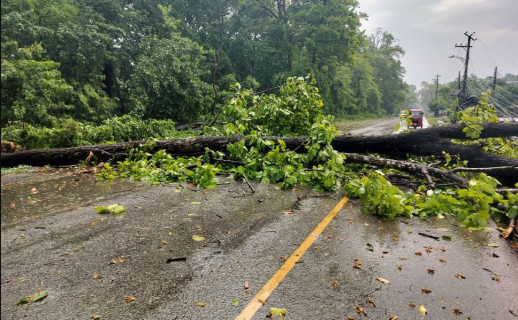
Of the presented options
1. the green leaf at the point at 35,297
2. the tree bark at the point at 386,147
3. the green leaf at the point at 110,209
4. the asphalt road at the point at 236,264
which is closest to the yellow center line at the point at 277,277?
the asphalt road at the point at 236,264

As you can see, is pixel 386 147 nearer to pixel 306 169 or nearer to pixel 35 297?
pixel 306 169

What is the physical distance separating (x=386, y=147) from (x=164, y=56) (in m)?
12.7

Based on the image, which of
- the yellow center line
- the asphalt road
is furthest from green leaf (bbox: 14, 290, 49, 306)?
the yellow center line

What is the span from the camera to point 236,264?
3.11 m

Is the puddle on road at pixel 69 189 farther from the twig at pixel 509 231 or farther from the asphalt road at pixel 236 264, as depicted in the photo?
the twig at pixel 509 231

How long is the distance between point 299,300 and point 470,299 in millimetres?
1476

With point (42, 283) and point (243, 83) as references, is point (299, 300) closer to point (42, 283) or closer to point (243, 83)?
point (42, 283)

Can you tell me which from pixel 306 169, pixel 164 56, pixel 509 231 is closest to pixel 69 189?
pixel 306 169

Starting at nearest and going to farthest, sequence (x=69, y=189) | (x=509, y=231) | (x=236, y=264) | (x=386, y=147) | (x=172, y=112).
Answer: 1. (x=236, y=264)
2. (x=509, y=231)
3. (x=69, y=189)
4. (x=386, y=147)
5. (x=172, y=112)

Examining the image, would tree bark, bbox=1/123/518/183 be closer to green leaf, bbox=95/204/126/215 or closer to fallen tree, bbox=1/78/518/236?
fallen tree, bbox=1/78/518/236

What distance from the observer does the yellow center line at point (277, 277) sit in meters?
2.40

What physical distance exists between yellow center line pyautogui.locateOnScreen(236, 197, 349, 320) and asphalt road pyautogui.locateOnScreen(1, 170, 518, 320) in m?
0.04

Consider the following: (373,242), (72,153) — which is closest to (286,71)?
(72,153)

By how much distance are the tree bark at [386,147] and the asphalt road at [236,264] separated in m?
1.94
